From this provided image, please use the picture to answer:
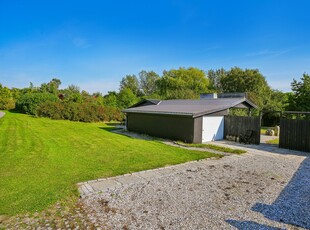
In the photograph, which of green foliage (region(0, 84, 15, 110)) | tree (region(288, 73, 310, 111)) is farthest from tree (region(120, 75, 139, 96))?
tree (region(288, 73, 310, 111))

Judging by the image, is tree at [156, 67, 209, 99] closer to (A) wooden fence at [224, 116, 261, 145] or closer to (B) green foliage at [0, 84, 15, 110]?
(B) green foliage at [0, 84, 15, 110]

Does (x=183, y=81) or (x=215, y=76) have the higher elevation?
(x=215, y=76)

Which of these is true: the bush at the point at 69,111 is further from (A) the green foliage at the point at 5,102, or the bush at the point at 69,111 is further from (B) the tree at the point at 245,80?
(B) the tree at the point at 245,80

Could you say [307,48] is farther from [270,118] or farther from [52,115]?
[52,115]

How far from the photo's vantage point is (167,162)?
6.79 meters

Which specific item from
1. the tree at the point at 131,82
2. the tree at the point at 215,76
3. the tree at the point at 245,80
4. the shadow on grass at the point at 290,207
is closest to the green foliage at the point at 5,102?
the tree at the point at 131,82

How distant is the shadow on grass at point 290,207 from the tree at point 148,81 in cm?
4460

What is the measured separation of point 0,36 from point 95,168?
1469cm

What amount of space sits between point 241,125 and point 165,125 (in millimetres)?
4650

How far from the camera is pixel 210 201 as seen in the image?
3934mm

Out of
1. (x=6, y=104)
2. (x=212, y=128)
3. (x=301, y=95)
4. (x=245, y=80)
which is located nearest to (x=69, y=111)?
(x=212, y=128)

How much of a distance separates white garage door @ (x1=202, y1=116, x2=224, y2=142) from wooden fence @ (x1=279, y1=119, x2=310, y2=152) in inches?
132

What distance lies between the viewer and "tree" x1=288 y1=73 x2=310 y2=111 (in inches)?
620

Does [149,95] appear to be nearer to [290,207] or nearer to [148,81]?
[148,81]
